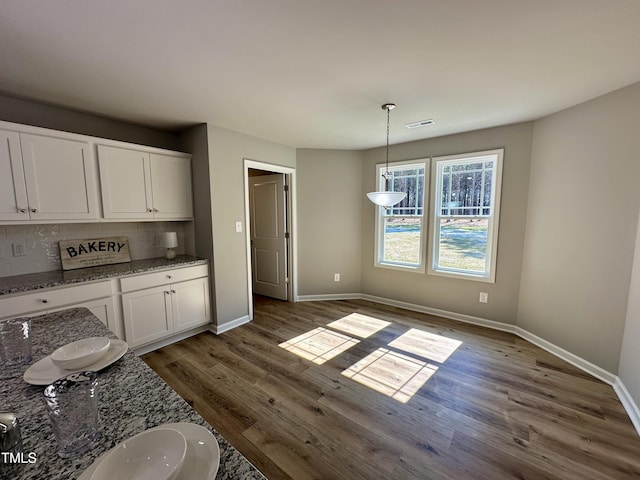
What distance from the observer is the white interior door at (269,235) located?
4.35 meters

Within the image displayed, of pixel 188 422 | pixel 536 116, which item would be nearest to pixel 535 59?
pixel 536 116

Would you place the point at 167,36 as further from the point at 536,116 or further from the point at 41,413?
the point at 536,116

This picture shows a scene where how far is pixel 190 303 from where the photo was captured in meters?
3.14

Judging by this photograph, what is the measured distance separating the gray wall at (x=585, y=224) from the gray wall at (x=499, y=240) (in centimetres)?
12

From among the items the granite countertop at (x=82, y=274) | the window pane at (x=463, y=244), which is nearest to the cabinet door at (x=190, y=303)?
the granite countertop at (x=82, y=274)

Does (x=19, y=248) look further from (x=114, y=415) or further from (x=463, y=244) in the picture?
(x=463, y=244)

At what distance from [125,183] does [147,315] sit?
1.38 metres

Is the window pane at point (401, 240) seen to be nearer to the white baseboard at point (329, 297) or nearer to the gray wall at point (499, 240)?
the gray wall at point (499, 240)

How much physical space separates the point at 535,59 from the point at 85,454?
2904mm

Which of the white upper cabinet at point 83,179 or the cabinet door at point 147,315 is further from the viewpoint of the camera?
the cabinet door at point 147,315

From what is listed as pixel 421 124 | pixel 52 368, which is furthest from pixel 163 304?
pixel 421 124

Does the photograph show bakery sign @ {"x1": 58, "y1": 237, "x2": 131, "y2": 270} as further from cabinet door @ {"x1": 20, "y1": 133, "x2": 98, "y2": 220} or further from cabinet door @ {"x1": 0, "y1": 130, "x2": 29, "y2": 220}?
cabinet door @ {"x1": 0, "y1": 130, "x2": 29, "y2": 220}

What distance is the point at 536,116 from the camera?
113 inches

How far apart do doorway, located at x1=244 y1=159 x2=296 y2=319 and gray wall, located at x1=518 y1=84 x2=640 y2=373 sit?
10.3 ft
